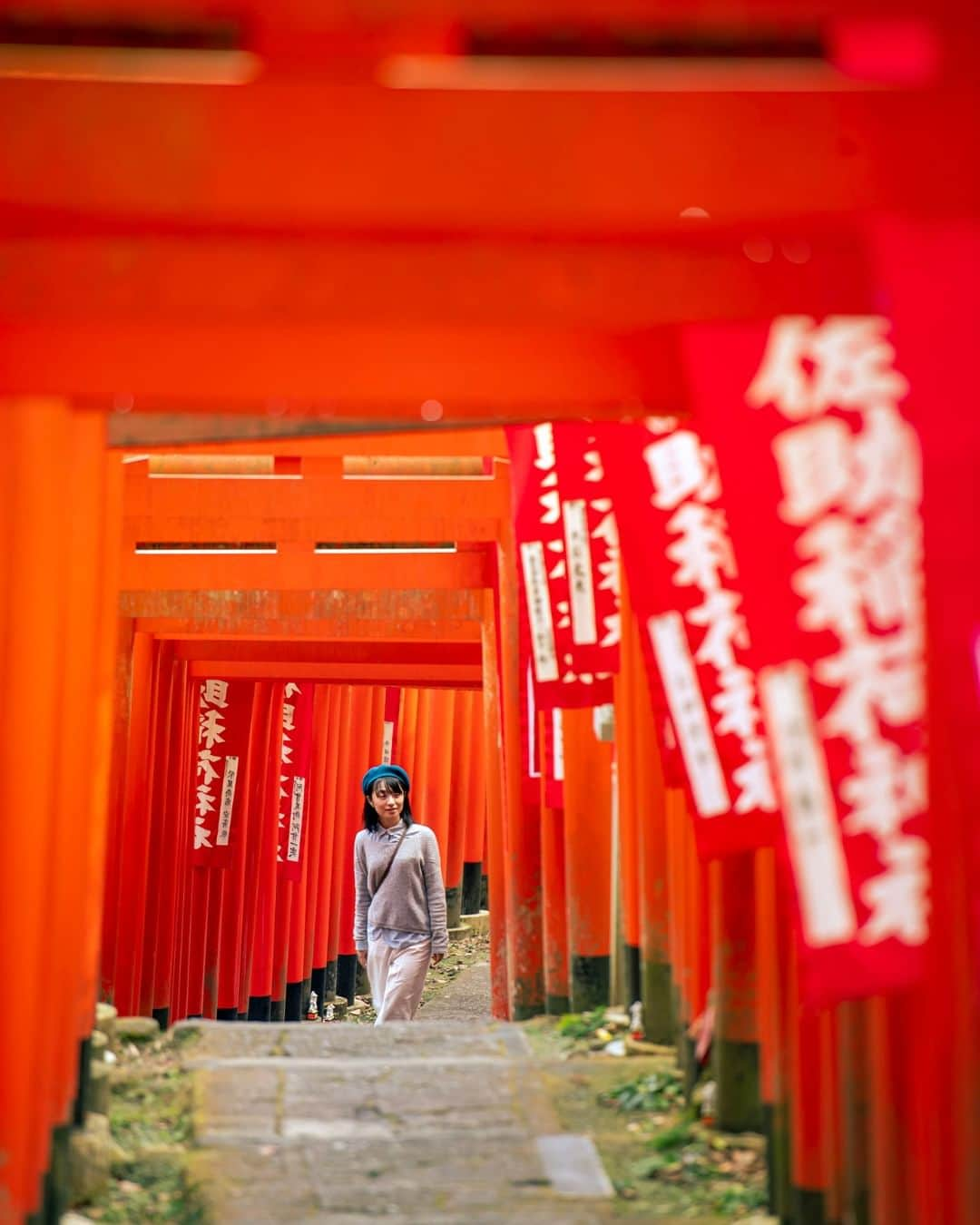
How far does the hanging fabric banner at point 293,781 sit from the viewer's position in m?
18.7

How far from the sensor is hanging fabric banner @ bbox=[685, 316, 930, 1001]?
3.97 meters

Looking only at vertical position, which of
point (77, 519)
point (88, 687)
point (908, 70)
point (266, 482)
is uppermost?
point (266, 482)

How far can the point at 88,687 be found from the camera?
6.42 meters

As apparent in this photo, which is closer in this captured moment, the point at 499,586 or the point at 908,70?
the point at 908,70

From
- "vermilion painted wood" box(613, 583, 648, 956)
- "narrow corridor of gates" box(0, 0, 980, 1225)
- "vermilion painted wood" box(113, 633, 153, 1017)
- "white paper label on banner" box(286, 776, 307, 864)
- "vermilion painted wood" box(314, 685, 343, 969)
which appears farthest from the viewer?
"vermilion painted wood" box(314, 685, 343, 969)

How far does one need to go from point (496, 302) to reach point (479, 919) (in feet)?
83.0

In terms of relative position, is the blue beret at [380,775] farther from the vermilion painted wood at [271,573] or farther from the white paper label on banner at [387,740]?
the white paper label on banner at [387,740]

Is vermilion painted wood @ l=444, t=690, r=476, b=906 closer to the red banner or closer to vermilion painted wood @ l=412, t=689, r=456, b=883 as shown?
vermilion painted wood @ l=412, t=689, r=456, b=883

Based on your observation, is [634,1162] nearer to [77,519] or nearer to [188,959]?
[77,519]

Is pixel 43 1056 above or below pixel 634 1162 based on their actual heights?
above

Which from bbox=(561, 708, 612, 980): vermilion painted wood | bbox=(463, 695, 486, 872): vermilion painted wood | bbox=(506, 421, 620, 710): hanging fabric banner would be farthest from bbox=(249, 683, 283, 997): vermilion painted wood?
bbox=(506, 421, 620, 710): hanging fabric banner

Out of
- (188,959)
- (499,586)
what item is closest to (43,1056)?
(499,586)

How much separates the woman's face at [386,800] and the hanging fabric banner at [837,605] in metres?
6.56

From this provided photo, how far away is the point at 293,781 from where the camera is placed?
1892 cm
